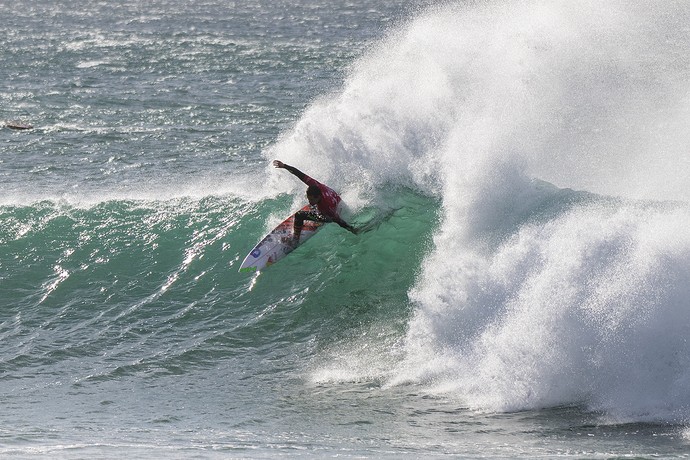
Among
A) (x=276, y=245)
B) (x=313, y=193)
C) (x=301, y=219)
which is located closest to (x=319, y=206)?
(x=313, y=193)

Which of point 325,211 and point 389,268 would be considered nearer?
point 325,211

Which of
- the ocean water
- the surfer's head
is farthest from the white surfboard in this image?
the surfer's head

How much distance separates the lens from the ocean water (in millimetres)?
10922

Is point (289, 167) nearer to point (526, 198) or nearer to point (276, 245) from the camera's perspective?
point (276, 245)

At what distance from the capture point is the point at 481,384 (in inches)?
454

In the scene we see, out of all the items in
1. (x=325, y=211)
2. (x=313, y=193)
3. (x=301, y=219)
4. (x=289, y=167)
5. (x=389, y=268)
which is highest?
(x=289, y=167)

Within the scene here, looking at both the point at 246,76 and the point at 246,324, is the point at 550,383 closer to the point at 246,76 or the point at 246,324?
the point at 246,324

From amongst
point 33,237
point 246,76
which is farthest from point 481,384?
point 246,76

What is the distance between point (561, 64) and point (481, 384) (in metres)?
12.5

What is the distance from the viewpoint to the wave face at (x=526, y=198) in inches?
449

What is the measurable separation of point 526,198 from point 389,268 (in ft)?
7.67

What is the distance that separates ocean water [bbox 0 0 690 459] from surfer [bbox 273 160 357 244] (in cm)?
60

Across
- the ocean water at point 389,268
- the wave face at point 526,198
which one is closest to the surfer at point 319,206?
the ocean water at point 389,268

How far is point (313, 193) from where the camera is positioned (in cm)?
1496
